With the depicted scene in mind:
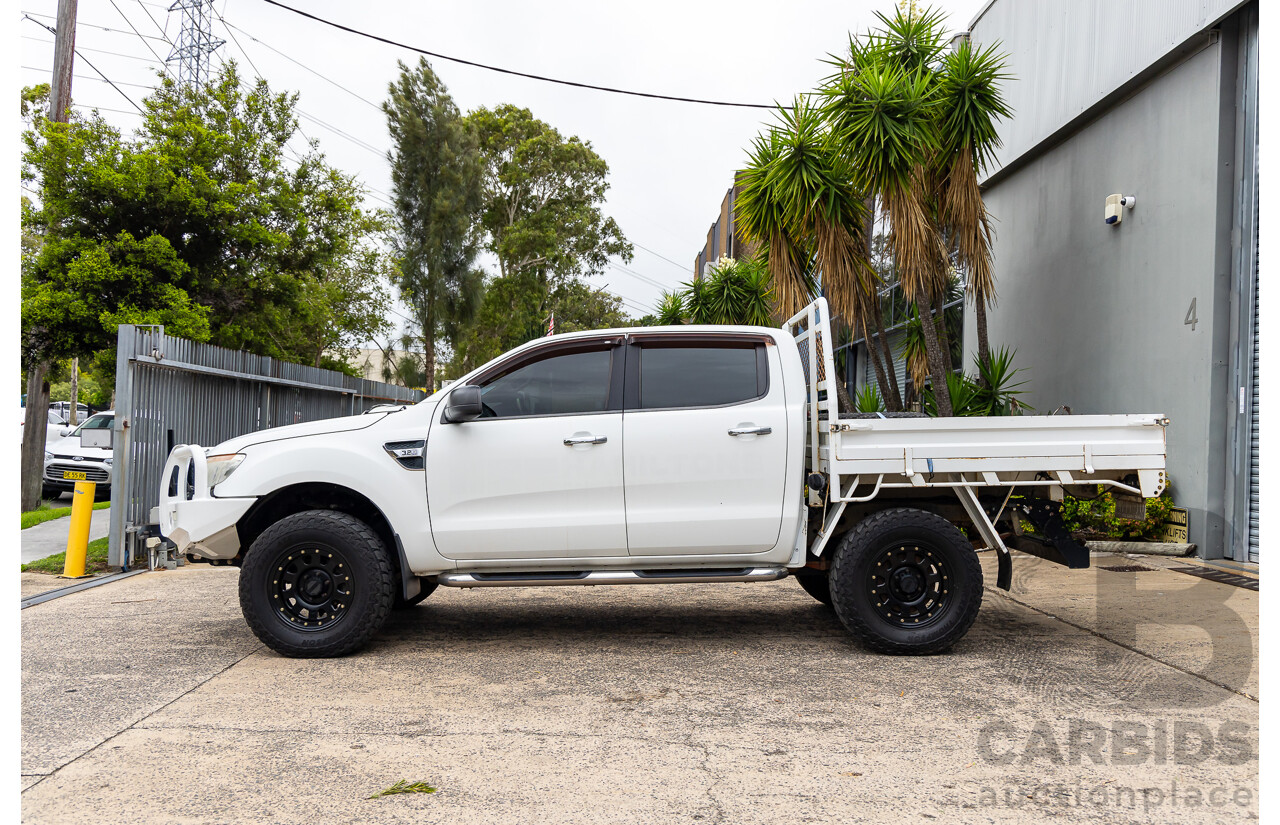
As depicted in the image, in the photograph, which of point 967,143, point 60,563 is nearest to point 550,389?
point 60,563

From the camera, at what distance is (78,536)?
8.69 m

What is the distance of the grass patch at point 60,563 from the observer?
894 centimetres

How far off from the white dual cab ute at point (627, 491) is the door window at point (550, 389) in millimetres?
14

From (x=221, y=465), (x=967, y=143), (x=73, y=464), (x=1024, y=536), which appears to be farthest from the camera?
(x=73, y=464)

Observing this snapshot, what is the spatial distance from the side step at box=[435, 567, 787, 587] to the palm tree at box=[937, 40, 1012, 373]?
277 inches

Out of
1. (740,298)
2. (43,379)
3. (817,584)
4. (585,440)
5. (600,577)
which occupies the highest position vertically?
(740,298)

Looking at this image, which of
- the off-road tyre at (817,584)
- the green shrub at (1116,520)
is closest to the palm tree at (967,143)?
the green shrub at (1116,520)

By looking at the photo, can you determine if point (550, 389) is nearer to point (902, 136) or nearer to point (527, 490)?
point (527, 490)

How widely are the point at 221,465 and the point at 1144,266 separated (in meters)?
9.41

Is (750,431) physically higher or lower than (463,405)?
lower

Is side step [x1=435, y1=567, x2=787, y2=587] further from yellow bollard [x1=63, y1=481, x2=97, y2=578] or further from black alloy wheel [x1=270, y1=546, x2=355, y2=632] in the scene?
yellow bollard [x1=63, y1=481, x2=97, y2=578]

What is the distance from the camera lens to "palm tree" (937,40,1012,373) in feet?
36.3

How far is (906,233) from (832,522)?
19.9 ft

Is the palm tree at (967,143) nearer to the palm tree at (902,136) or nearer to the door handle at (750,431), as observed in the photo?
the palm tree at (902,136)
